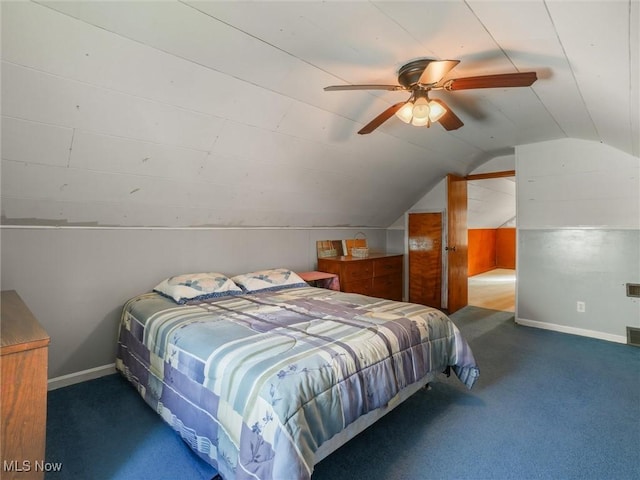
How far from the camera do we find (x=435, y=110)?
2.07m

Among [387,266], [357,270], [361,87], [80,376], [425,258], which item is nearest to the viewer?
[361,87]

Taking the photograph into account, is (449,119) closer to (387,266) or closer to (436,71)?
(436,71)

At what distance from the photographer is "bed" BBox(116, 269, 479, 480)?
1.37 meters

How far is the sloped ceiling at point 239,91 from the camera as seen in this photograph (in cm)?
151

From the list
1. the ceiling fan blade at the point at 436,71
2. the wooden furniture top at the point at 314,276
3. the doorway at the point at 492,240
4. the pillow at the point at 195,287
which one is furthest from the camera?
the doorway at the point at 492,240

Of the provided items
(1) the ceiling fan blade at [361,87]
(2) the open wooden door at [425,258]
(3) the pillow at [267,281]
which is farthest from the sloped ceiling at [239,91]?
(2) the open wooden door at [425,258]

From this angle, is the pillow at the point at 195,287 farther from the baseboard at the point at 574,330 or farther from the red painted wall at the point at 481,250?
the red painted wall at the point at 481,250

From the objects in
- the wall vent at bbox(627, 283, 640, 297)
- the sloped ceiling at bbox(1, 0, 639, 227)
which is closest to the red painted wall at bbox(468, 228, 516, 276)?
the wall vent at bbox(627, 283, 640, 297)

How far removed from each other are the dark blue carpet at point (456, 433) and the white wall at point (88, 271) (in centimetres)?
35

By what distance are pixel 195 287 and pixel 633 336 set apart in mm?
4459

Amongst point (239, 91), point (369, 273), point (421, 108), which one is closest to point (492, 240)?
point (369, 273)

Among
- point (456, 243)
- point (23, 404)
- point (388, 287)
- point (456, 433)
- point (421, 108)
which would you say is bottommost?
point (456, 433)

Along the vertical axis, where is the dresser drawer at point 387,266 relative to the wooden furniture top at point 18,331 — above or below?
below

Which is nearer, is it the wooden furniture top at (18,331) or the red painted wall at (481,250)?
the wooden furniture top at (18,331)
